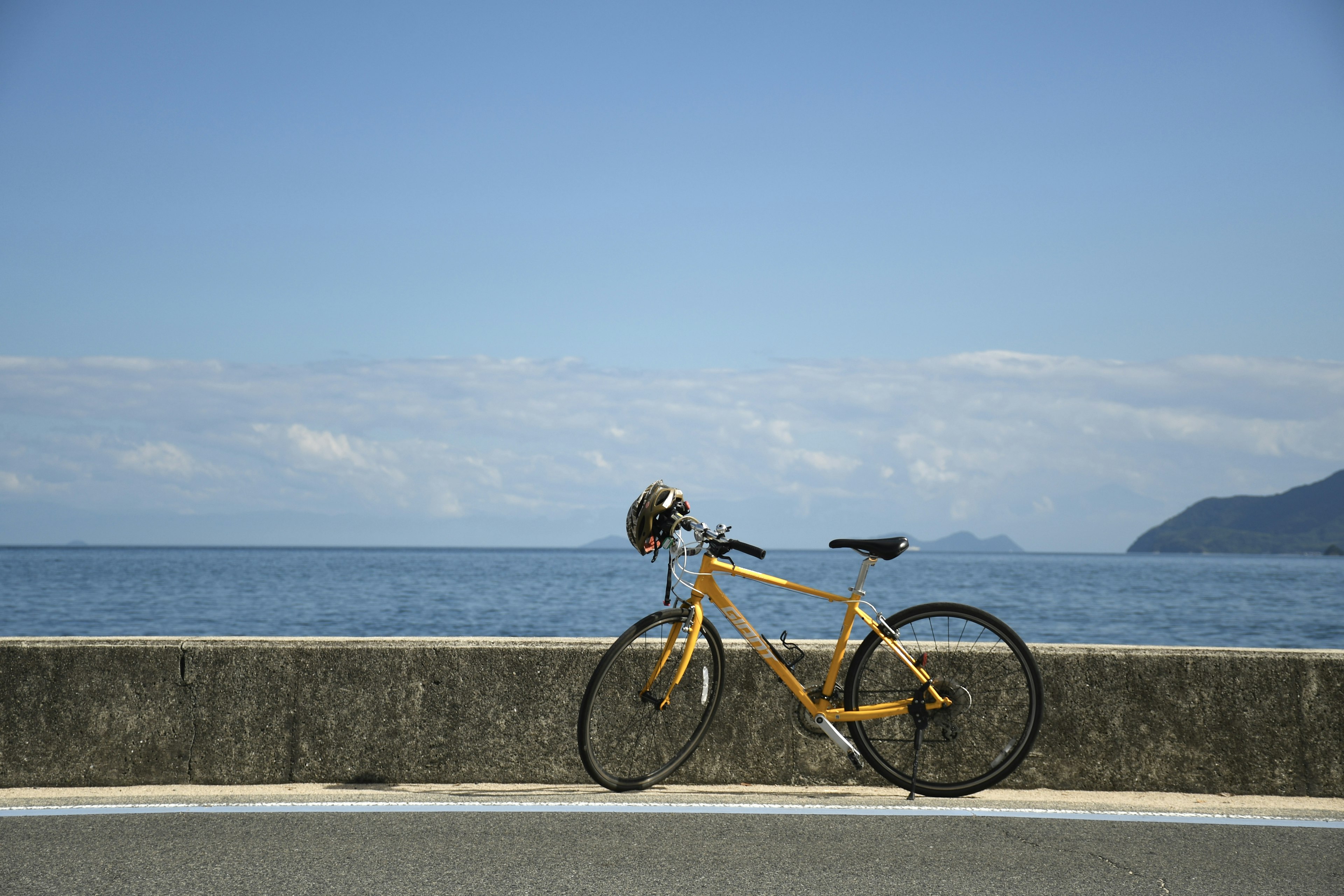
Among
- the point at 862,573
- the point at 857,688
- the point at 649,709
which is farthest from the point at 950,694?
the point at 649,709

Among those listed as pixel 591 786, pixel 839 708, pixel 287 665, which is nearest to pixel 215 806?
pixel 287 665

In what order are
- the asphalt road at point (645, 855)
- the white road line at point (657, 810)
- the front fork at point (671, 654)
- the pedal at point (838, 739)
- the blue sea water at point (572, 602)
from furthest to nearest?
1. the blue sea water at point (572, 602)
2. the front fork at point (671, 654)
3. the pedal at point (838, 739)
4. the white road line at point (657, 810)
5. the asphalt road at point (645, 855)

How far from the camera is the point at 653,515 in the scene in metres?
4.70

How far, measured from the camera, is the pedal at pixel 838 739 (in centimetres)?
452

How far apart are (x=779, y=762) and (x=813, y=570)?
97.7 metres

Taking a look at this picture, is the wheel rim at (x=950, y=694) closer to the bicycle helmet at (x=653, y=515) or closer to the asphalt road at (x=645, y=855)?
the asphalt road at (x=645, y=855)

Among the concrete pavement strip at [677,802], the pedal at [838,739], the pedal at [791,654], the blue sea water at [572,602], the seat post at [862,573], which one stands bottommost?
the blue sea water at [572,602]

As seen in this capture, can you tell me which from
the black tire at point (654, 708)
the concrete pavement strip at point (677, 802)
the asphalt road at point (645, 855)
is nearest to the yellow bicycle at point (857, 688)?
the black tire at point (654, 708)

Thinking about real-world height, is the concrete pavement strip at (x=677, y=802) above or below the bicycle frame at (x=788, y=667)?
Result: below

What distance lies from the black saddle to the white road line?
1.14 metres

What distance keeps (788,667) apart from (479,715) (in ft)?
5.03

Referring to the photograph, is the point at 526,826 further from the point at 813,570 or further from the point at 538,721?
the point at 813,570

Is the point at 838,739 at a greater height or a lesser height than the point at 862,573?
lesser

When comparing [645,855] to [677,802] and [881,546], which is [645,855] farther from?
[881,546]
